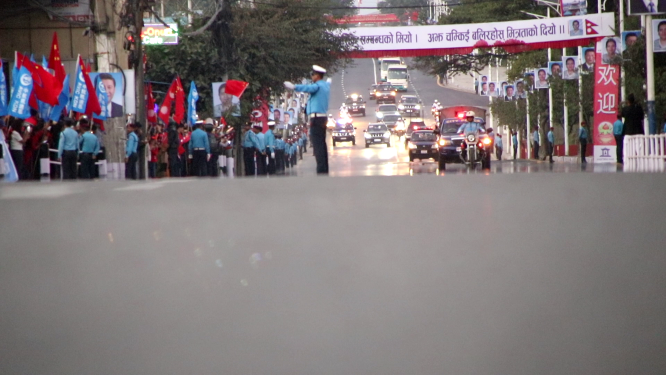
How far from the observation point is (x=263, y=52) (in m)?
32.2

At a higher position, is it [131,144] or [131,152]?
[131,144]

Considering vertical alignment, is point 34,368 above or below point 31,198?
below

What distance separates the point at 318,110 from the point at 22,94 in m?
6.77

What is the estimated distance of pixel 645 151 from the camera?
55.8 feet

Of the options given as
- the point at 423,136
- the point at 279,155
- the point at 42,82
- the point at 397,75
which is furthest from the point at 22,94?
the point at 397,75

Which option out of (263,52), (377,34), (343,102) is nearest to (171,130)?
(263,52)

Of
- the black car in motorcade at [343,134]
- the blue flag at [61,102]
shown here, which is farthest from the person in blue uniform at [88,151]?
the black car in motorcade at [343,134]

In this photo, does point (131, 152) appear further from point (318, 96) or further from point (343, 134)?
point (343, 134)

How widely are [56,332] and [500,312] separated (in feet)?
7.22

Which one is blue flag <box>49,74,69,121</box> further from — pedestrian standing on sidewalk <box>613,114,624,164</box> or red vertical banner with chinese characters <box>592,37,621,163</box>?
red vertical banner with chinese characters <box>592,37,621,163</box>

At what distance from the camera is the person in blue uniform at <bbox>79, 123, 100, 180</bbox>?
56.9 ft

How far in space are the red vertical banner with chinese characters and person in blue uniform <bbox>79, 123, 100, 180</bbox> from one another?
53.8 ft

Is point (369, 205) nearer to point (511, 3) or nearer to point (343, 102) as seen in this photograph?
point (511, 3)

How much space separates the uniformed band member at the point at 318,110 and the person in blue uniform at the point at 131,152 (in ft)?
23.9
